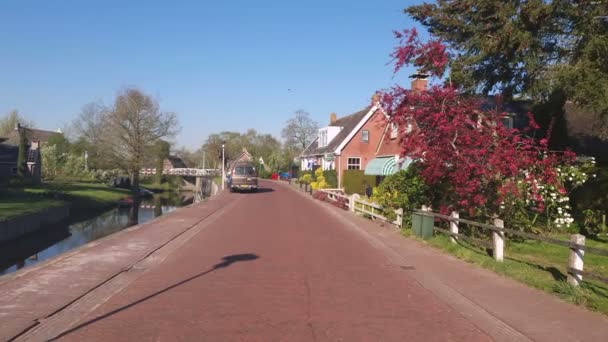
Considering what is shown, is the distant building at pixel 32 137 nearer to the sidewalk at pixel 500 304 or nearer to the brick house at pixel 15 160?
the brick house at pixel 15 160

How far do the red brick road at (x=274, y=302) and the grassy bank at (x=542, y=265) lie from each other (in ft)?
6.48

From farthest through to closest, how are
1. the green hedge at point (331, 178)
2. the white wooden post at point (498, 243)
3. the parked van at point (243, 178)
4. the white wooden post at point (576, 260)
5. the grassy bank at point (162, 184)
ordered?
the grassy bank at point (162, 184) → the green hedge at point (331, 178) → the parked van at point (243, 178) → the white wooden post at point (498, 243) → the white wooden post at point (576, 260)

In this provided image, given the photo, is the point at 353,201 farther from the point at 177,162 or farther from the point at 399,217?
the point at 177,162

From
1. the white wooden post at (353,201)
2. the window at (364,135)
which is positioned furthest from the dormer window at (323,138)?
the white wooden post at (353,201)

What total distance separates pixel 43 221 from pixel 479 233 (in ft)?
78.5

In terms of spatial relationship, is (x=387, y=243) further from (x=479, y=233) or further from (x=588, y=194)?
(x=588, y=194)

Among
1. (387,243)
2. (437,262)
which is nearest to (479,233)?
(387,243)

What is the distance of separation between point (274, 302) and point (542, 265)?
7075 mm

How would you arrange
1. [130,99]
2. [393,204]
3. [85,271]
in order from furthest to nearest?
[130,99]
[393,204]
[85,271]

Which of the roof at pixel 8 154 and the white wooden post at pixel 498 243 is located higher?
the roof at pixel 8 154

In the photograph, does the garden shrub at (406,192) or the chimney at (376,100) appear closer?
the chimney at (376,100)

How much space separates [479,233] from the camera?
550 inches

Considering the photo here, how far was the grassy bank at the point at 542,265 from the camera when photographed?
768 centimetres

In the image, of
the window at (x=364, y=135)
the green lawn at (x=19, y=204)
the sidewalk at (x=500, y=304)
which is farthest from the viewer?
the window at (x=364, y=135)
